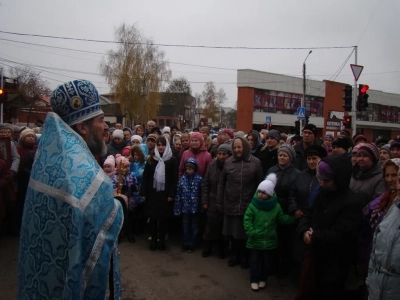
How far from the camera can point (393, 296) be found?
2631mm

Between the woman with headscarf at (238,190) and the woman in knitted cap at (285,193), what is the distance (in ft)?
1.27

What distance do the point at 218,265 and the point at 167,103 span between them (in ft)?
192

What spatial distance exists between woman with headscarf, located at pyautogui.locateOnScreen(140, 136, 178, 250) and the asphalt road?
391mm

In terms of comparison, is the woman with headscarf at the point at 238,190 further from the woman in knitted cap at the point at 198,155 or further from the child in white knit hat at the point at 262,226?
the woman in knitted cap at the point at 198,155

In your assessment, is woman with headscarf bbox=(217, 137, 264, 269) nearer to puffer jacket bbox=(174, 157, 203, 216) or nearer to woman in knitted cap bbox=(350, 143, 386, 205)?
puffer jacket bbox=(174, 157, 203, 216)

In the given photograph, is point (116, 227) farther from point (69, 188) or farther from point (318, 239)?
point (318, 239)

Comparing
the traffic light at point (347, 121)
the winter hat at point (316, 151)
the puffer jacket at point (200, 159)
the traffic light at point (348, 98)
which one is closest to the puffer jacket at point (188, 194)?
the puffer jacket at point (200, 159)

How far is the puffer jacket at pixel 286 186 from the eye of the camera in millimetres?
5000

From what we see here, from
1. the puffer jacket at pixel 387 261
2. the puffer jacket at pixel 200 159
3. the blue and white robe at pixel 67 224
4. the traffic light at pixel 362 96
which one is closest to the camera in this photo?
the blue and white robe at pixel 67 224

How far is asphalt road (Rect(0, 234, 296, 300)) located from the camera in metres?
4.50

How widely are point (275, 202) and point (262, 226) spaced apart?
386 mm

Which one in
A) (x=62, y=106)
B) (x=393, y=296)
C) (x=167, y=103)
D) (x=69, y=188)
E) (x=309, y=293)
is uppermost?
(x=167, y=103)

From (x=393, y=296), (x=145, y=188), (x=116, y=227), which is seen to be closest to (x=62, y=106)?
(x=116, y=227)

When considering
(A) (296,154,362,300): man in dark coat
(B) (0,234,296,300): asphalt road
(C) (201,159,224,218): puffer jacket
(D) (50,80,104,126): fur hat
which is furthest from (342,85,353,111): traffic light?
(D) (50,80,104,126): fur hat
